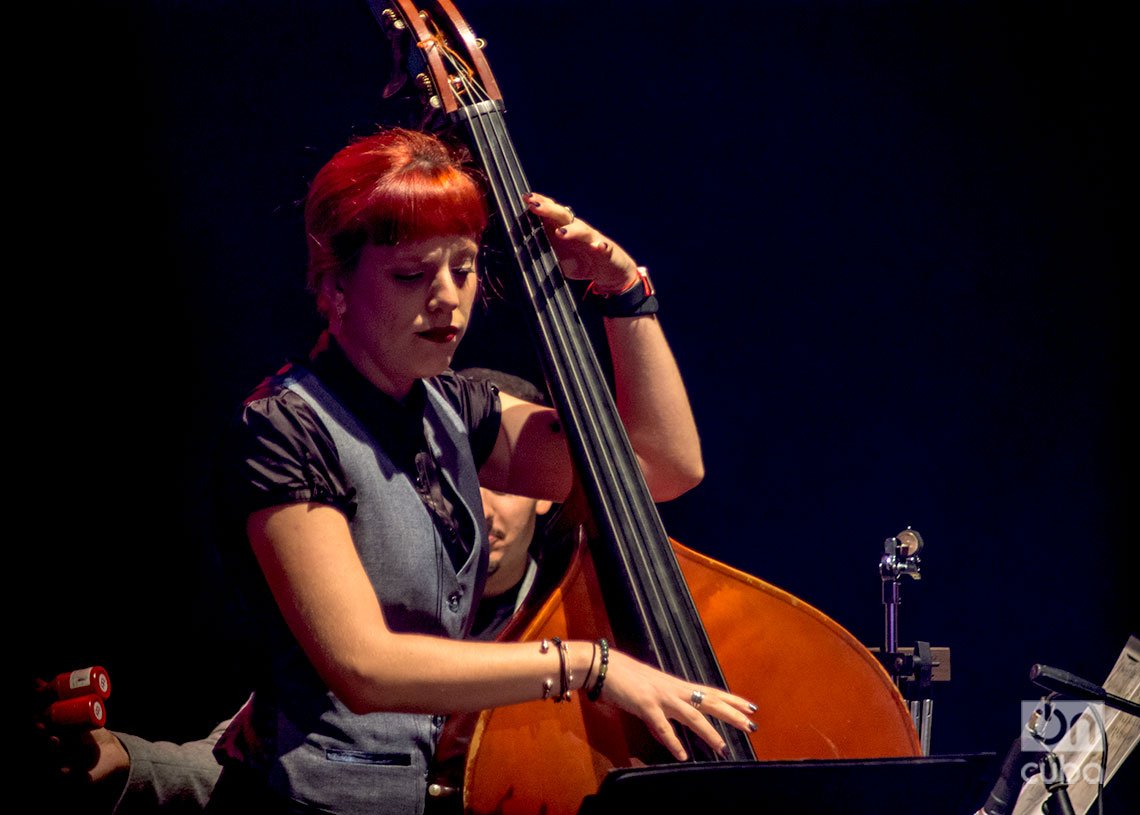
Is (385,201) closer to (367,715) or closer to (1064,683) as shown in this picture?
(367,715)

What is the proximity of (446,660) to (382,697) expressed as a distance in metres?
0.08

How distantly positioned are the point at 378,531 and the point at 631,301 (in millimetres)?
520

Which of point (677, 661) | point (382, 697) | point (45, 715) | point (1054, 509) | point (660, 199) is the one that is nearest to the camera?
point (382, 697)

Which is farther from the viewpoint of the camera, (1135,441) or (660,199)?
(1135,441)

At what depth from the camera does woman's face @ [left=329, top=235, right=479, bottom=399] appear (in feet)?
4.32

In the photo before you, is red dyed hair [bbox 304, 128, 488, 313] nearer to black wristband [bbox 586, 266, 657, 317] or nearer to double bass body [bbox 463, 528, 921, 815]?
black wristband [bbox 586, 266, 657, 317]

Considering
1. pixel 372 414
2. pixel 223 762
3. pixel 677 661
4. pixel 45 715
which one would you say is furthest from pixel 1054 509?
pixel 45 715

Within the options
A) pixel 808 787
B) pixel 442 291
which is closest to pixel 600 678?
pixel 808 787

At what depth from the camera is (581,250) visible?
1479mm

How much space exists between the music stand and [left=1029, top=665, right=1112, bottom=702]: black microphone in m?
0.28

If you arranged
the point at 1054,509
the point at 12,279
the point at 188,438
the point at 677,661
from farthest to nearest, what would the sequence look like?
the point at 1054,509, the point at 188,438, the point at 12,279, the point at 677,661

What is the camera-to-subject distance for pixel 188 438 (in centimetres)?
211

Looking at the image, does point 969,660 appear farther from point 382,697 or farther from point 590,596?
point 382,697

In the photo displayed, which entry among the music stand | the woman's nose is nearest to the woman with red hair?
the woman's nose
